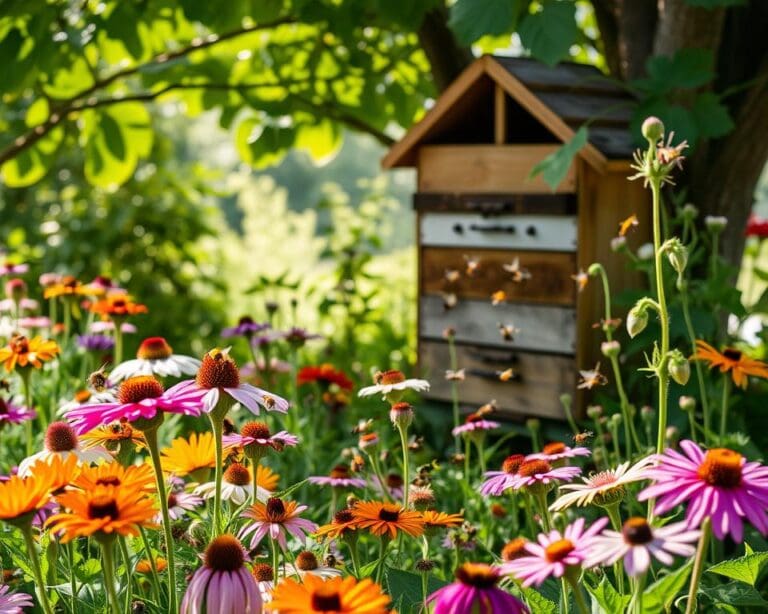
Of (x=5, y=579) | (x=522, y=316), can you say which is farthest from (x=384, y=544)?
(x=522, y=316)

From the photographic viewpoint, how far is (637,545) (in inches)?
33.2

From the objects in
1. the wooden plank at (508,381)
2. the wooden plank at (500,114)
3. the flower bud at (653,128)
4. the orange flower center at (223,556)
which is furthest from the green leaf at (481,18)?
the orange flower center at (223,556)

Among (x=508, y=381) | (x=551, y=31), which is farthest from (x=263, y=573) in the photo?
(x=508, y=381)

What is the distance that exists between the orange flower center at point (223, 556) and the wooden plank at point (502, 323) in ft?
5.73

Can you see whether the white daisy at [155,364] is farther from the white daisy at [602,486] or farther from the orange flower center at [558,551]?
the orange flower center at [558,551]

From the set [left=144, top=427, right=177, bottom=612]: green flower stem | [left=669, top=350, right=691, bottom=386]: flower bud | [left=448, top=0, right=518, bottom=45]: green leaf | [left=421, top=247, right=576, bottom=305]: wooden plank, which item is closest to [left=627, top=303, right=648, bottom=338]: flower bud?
[left=669, top=350, right=691, bottom=386]: flower bud

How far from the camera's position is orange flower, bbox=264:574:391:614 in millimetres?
842

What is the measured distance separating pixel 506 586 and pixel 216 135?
106 feet

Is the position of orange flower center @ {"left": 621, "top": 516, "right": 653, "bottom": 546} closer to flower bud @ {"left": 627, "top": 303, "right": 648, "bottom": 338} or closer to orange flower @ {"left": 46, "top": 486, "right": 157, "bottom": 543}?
flower bud @ {"left": 627, "top": 303, "right": 648, "bottom": 338}

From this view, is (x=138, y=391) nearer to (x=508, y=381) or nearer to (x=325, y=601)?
(x=325, y=601)

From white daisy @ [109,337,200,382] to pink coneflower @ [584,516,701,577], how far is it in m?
0.91

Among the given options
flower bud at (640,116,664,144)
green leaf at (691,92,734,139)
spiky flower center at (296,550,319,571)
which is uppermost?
green leaf at (691,92,734,139)

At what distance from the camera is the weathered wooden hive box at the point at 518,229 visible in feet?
8.53

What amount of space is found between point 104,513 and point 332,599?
0.23 m
